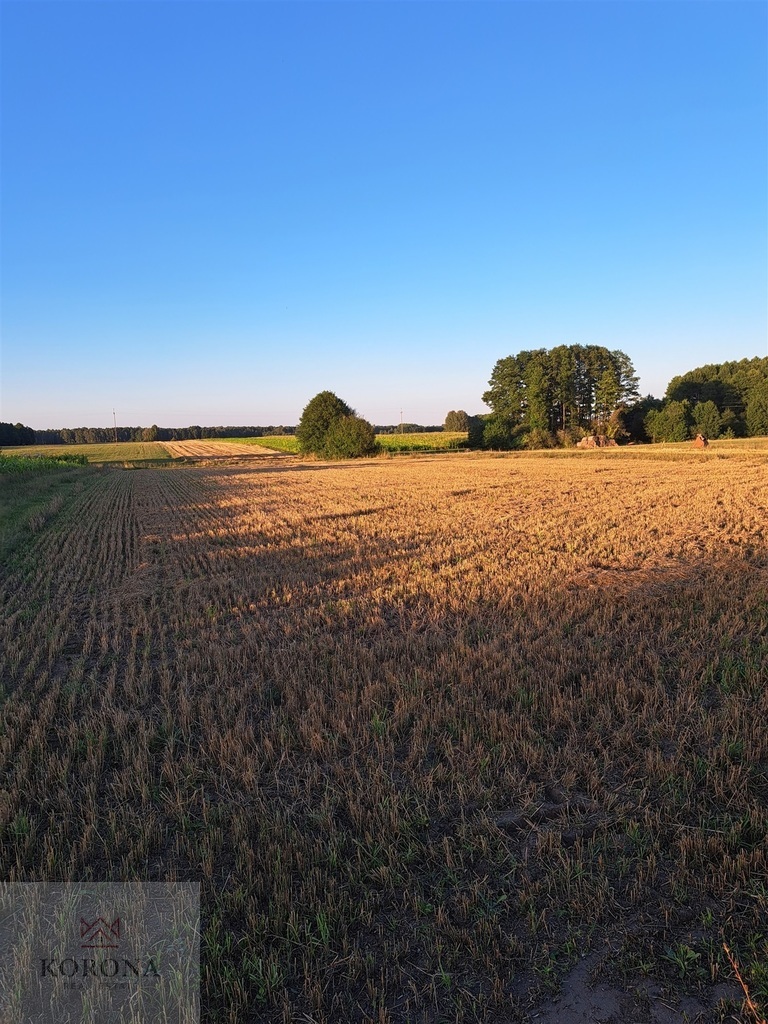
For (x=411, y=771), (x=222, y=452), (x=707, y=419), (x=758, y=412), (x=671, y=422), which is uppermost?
(x=758, y=412)

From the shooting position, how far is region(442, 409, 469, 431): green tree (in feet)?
417

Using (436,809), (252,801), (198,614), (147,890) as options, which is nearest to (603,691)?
(436,809)

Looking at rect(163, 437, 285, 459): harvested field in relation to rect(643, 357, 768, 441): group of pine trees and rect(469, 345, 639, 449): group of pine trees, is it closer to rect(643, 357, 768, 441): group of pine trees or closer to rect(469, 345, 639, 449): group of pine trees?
rect(469, 345, 639, 449): group of pine trees

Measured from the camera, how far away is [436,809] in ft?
12.1

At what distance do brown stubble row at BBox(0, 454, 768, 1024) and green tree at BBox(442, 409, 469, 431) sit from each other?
120m

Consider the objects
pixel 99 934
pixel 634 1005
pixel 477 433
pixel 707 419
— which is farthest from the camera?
pixel 477 433

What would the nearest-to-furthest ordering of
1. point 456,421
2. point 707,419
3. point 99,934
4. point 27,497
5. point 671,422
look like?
point 99,934 < point 27,497 < point 671,422 < point 707,419 < point 456,421

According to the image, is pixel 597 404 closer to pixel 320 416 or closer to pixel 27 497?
pixel 320 416

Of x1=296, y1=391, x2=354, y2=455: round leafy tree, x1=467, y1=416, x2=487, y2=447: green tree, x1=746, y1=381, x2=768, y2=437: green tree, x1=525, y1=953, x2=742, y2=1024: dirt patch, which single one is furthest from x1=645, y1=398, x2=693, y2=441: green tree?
x1=525, y1=953, x2=742, y2=1024: dirt patch

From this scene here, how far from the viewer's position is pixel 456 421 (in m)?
129

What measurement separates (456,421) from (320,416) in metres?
66.2

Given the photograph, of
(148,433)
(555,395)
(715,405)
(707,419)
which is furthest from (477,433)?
(148,433)

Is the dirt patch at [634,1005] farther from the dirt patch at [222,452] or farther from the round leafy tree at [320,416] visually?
the dirt patch at [222,452]

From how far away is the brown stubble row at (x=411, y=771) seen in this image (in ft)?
8.70
